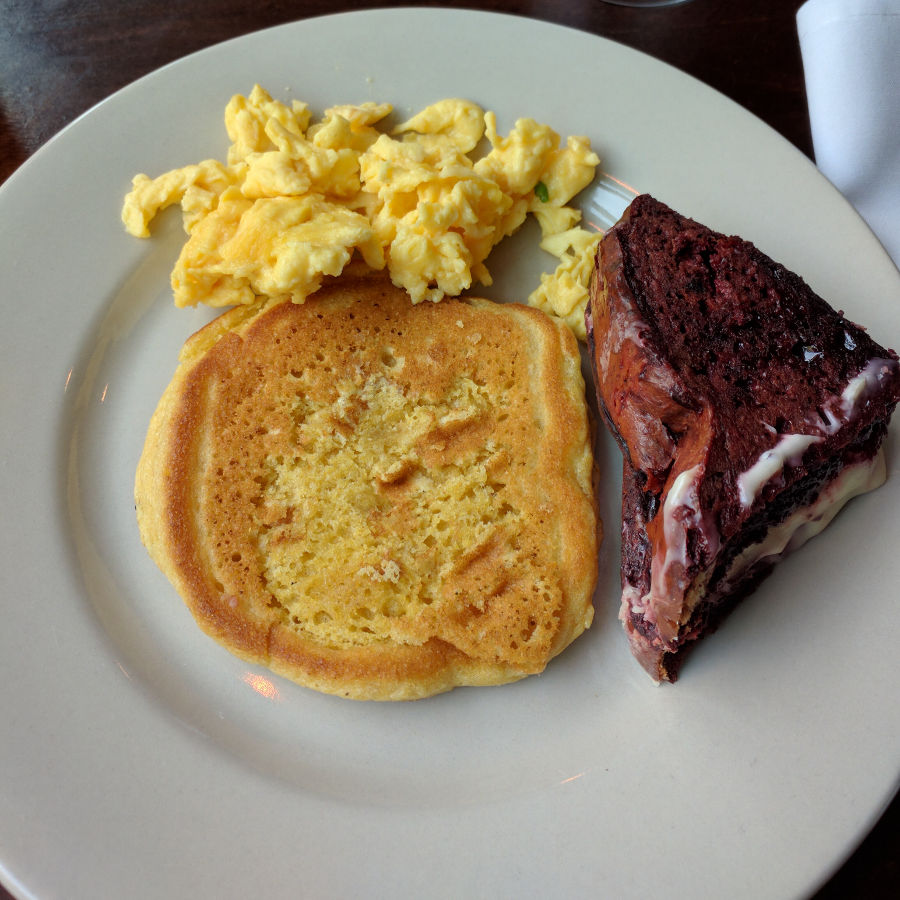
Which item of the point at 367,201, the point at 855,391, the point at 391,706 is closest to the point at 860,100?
the point at 855,391

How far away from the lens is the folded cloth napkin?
105 inches

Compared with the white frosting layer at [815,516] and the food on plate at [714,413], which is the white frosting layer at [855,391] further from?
the white frosting layer at [815,516]

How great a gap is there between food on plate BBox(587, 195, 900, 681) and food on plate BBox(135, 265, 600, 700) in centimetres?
19

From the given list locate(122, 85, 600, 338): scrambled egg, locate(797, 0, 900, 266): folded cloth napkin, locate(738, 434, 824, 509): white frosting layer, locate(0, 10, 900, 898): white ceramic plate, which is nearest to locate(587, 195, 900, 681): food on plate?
locate(738, 434, 824, 509): white frosting layer

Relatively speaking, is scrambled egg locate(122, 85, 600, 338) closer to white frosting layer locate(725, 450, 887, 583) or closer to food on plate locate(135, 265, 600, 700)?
food on plate locate(135, 265, 600, 700)

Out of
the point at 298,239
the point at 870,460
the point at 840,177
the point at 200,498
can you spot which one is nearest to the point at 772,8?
the point at 840,177

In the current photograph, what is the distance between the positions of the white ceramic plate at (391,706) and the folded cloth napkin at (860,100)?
11.8 inches

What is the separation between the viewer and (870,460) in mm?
2170

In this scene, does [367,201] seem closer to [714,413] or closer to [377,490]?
[377,490]

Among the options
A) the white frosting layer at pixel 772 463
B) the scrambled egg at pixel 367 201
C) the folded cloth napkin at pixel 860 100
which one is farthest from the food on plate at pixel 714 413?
the folded cloth napkin at pixel 860 100

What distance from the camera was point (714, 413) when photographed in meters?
1.97

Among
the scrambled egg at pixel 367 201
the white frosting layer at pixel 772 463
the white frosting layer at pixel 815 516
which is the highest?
the scrambled egg at pixel 367 201

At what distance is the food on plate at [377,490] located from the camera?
211 cm

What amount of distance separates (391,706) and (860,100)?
7.96 ft
